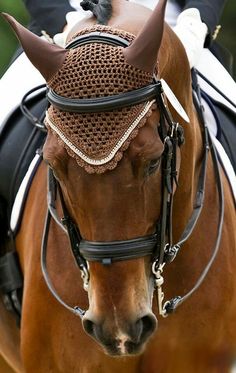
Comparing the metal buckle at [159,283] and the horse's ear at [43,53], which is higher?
the horse's ear at [43,53]

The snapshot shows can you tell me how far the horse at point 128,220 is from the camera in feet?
14.7

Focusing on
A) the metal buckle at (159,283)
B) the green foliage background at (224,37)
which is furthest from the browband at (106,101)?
the green foliage background at (224,37)

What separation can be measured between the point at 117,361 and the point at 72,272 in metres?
0.44

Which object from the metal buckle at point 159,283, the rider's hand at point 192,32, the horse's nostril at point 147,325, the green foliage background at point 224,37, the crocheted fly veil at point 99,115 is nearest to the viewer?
the crocheted fly veil at point 99,115

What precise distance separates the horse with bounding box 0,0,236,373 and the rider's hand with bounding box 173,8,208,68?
0.27 metres

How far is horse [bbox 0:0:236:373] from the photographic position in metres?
4.48

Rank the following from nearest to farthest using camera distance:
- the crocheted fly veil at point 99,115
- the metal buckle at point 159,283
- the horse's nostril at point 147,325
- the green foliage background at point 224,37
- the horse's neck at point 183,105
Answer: the crocheted fly veil at point 99,115, the horse's nostril at point 147,325, the metal buckle at point 159,283, the horse's neck at point 183,105, the green foliage background at point 224,37

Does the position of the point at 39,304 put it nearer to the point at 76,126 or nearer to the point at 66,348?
the point at 66,348

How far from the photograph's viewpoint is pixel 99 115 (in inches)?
176

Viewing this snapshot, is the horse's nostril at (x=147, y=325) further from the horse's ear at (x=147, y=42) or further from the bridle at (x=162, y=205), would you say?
the horse's ear at (x=147, y=42)

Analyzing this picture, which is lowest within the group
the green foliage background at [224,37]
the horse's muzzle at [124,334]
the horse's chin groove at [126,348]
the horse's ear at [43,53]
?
the green foliage background at [224,37]

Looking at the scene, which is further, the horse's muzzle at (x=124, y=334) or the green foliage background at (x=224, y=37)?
the green foliage background at (x=224, y=37)

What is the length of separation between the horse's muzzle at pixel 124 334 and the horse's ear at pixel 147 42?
96 centimetres

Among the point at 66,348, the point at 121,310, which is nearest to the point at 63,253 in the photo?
the point at 66,348
